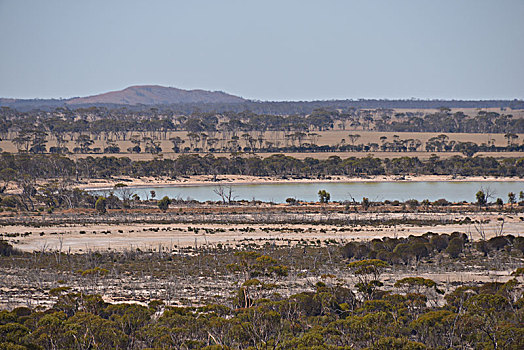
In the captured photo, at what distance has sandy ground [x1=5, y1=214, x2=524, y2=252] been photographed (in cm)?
3359

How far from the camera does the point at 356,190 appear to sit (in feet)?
218

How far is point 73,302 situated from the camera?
18203 millimetres

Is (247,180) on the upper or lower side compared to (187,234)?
lower

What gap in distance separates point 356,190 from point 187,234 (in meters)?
33.0

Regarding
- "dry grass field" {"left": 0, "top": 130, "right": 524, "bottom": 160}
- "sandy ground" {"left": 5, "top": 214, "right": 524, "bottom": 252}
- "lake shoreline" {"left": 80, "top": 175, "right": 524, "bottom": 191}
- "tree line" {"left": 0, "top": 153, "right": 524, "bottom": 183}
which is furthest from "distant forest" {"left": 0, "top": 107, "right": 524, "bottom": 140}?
"sandy ground" {"left": 5, "top": 214, "right": 524, "bottom": 252}

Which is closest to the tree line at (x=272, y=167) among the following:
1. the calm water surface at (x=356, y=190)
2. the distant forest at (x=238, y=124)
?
the calm water surface at (x=356, y=190)

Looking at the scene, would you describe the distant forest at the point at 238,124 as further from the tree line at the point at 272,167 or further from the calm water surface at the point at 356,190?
the calm water surface at the point at 356,190

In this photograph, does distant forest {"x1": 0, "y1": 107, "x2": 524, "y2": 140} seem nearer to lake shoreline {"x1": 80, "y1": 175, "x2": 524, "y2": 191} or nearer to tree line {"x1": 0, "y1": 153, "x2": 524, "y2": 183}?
tree line {"x1": 0, "y1": 153, "x2": 524, "y2": 183}

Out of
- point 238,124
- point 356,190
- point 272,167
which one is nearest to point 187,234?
point 356,190

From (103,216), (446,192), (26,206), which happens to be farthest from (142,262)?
(446,192)

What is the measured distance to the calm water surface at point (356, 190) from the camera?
199 ft

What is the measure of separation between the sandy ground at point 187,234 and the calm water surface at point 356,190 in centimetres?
1808

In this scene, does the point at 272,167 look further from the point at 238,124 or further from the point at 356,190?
the point at 238,124

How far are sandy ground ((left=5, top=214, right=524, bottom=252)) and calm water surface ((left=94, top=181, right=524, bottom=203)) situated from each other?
18.1m
